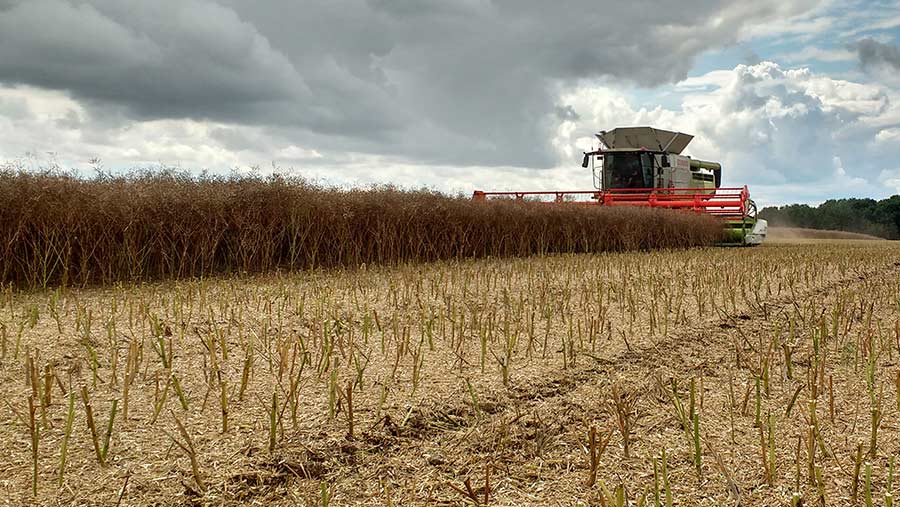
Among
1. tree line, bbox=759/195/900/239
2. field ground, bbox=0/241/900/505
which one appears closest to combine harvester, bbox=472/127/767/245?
field ground, bbox=0/241/900/505

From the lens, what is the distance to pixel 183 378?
12.2 ft

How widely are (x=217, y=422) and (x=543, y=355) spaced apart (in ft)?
6.84

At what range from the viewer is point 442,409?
3270 mm

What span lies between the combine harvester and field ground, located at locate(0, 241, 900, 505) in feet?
36.2

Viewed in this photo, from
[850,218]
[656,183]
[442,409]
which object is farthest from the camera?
[850,218]

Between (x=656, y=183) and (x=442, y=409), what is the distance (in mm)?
16443

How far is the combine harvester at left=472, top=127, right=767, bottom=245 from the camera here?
1723 centimetres

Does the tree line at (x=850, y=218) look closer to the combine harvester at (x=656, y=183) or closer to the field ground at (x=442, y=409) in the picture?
the combine harvester at (x=656, y=183)

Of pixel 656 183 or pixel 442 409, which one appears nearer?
pixel 442 409

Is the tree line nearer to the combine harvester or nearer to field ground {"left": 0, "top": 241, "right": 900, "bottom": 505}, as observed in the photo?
the combine harvester

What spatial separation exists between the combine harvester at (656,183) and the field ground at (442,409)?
36.2ft

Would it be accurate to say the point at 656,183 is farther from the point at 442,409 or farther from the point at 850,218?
the point at 850,218

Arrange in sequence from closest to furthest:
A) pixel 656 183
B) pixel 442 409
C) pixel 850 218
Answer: pixel 442 409
pixel 656 183
pixel 850 218

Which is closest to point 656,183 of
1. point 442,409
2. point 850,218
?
point 442,409
